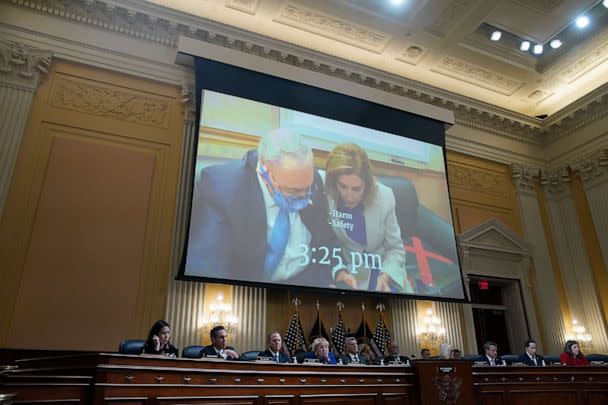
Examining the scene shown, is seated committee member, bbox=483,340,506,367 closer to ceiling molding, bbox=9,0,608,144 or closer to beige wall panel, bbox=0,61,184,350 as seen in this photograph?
beige wall panel, bbox=0,61,184,350

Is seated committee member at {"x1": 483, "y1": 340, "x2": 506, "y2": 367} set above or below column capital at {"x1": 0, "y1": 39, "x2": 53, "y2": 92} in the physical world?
below

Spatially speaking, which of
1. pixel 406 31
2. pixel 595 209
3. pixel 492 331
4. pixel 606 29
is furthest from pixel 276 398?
pixel 606 29

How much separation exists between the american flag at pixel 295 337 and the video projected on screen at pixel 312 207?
23.5 inches

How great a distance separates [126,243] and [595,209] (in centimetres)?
862

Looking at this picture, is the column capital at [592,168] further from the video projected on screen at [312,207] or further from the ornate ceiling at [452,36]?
the video projected on screen at [312,207]

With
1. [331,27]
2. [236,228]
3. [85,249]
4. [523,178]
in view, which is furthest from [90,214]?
[523,178]

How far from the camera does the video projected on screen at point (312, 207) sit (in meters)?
6.26

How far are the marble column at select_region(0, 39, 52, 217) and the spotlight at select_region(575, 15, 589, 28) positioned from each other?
28.8 ft

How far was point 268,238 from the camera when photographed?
6.43 meters

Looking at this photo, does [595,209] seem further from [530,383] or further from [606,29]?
[530,383]

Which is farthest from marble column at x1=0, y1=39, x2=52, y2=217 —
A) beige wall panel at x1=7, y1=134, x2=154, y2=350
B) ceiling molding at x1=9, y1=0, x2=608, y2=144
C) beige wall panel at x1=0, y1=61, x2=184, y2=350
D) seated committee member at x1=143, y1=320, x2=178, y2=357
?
seated committee member at x1=143, y1=320, x2=178, y2=357

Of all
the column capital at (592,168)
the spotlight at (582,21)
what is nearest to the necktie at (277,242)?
the spotlight at (582,21)

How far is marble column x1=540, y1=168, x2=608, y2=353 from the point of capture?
343 inches

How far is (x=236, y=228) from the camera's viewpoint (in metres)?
6.30
